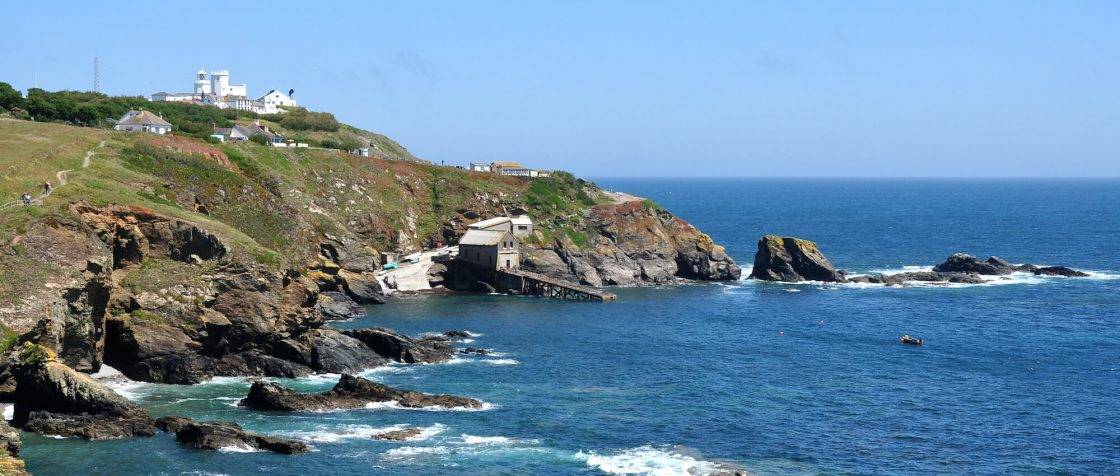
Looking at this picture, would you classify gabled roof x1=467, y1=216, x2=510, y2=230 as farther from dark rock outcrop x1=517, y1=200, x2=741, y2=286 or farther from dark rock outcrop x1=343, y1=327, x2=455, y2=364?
dark rock outcrop x1=343, y1=327, x2=455, y2=364

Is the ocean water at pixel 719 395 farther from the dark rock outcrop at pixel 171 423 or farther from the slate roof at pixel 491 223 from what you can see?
the slate roof at pixel 491 223

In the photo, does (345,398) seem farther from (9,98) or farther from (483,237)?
(9,98)

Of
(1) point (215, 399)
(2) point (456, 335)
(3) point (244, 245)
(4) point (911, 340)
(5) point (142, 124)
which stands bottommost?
(1) point (215, 399)

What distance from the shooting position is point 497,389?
2884 inches

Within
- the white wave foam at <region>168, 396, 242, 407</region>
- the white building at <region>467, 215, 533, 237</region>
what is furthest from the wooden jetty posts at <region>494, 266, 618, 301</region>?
the white wave foam at <region>168, 396, 242, 407</region>

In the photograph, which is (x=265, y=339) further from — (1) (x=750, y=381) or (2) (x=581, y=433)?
(1) (x=750, y=381)

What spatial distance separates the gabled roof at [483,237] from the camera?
12270 centimetres

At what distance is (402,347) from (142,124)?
68091 millimetres

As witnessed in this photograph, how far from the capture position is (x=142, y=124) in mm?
135125

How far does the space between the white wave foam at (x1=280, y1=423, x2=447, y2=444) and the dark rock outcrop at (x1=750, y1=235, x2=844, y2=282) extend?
7778cm

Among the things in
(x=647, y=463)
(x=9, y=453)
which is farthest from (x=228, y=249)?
(x=647, y=463)

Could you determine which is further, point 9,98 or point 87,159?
point 9,98

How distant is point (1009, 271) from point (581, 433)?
92.7 m

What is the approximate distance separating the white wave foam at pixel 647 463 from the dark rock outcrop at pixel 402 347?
2598cm
